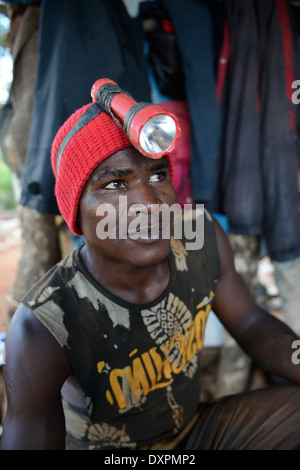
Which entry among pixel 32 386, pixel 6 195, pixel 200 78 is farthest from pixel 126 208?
pixel 6 195

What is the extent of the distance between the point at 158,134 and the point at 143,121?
8cm

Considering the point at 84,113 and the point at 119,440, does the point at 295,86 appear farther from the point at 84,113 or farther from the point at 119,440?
the point at 119,440

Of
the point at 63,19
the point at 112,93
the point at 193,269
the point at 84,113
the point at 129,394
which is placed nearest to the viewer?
the point at 112,93

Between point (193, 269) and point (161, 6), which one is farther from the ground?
point (161, 6)

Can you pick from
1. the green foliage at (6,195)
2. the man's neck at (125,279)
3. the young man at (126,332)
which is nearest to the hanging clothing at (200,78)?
the young man at (126,332)

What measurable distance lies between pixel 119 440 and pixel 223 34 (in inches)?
79.2

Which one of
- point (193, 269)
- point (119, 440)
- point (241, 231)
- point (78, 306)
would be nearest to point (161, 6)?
point (241, 231)

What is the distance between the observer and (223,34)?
1987 mm

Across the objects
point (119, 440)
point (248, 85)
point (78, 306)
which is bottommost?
point (119, 440)

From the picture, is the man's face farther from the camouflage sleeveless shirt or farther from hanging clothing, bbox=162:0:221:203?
hanging clothing, bbox=162:0:221:203

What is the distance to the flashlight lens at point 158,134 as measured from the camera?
0.98m

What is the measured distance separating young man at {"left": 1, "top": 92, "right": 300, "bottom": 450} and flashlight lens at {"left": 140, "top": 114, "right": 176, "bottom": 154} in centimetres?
14

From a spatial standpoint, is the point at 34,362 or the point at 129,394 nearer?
the point at 34,362

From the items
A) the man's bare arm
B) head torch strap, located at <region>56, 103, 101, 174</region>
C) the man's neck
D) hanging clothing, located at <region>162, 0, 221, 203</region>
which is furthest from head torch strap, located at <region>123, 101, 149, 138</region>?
hanging clothing, located at <region>162, 0, 221, 203</region>
